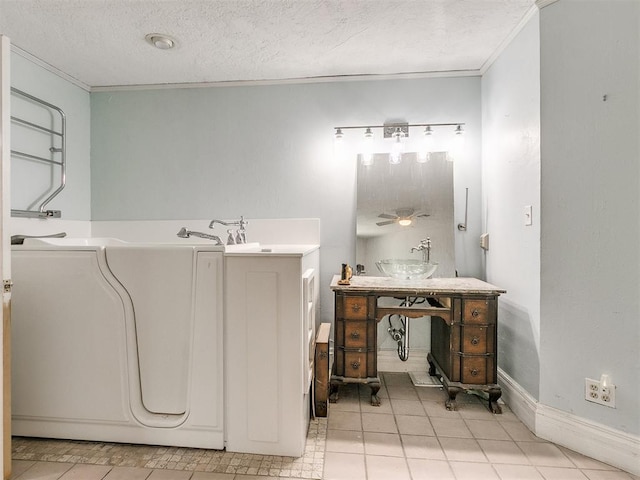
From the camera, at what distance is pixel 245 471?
1413 mm

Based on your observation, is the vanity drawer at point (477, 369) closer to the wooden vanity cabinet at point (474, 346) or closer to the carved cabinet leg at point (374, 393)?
the wooden vanity cabinet at point (474, 346)

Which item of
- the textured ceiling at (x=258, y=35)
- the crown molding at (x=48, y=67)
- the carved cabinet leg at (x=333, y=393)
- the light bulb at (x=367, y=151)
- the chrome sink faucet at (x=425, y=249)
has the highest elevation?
the textured ceiling at (x=258, y=35)

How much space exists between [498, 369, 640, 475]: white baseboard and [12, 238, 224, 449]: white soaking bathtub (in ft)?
5.09

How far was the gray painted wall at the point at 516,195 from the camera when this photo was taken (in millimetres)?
1773

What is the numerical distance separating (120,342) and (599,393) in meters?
2.16

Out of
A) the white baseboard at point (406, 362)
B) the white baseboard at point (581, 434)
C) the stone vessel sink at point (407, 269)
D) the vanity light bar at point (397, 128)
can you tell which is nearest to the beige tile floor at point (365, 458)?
the white baseboard at point (581, 434)

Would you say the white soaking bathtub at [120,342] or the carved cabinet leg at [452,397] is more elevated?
the white soaking bathtub at [120,342]

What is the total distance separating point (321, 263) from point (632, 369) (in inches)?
70.4

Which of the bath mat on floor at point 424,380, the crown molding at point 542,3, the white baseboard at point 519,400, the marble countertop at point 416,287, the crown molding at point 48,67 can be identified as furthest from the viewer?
the bath mat on floor at point 424,380

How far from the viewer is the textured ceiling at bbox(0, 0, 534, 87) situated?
1779 millimetres

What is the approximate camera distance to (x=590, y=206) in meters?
1.56

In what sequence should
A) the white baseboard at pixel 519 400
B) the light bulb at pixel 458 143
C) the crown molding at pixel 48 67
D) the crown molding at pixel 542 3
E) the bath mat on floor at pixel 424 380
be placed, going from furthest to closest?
1. the light bulb at pixel 458 143
2. the bath mat on floor at pixel 424 380
3. the crown molding at pixel 48 67
4. the white baseboard at pixel 519 400
5. the crown molding at pixel 542 3

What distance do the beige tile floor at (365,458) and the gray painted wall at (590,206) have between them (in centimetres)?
28

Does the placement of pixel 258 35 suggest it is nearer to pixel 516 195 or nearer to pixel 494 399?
pixel 516 195
